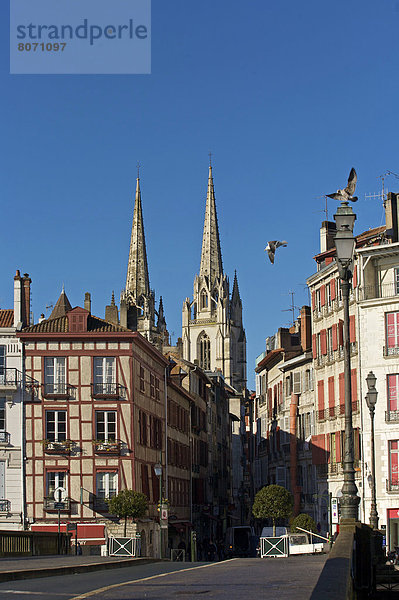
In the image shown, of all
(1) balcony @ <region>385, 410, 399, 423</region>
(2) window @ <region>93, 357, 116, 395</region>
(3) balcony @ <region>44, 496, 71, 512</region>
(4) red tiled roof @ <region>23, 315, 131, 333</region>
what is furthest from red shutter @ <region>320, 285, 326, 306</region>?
(3) balcony @ <region>44, 496, 71, 512</region>

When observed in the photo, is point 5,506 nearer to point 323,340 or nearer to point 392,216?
point 323,340

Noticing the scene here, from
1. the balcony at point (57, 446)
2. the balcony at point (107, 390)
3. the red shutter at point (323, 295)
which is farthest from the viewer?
the red shutter at point (323, 295)

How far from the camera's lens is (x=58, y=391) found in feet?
177

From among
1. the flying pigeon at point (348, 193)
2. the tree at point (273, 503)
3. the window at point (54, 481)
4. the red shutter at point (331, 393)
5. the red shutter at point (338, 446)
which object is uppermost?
the flying pigeon at point (348, 193)

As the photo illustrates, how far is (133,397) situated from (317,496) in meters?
12.4

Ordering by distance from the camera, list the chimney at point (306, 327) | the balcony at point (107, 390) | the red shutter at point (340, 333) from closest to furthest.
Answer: the balcony at point (107, 390)
the red shutter at point (340, 333)
the chimney at point (306, 327)

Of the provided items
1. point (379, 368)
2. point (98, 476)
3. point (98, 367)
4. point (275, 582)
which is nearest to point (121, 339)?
point (98, 367)

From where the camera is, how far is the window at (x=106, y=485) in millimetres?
53188

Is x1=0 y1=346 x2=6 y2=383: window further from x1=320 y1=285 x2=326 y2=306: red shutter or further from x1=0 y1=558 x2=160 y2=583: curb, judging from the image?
x1=0 y1=558 x2=160 y2=583: curb

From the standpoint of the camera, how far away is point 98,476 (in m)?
53.5

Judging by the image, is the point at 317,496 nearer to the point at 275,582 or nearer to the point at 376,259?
the point at 376,259

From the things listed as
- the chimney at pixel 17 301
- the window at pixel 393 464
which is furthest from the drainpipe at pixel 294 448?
the chimney at pixel 17 301

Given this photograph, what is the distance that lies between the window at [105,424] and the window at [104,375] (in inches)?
41.6

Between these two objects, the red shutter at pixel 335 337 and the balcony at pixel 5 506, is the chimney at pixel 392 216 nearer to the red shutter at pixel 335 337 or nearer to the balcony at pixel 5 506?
the red shutter at pixel 335 337
